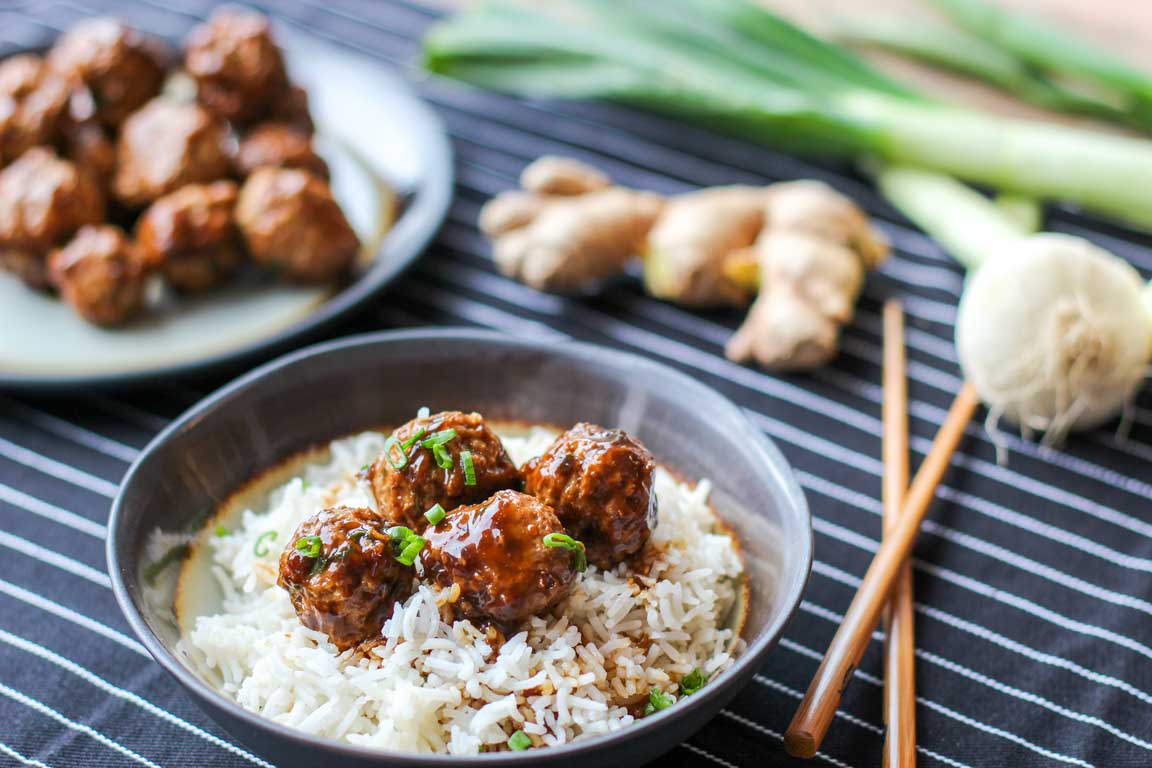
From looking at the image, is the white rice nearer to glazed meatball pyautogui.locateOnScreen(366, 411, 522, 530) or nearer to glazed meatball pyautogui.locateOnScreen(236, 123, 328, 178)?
glazed meatball pyautogui.locateOnScreen(366, 411, 522, 530)

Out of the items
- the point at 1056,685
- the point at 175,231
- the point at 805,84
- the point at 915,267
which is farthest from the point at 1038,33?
the point at 175,231

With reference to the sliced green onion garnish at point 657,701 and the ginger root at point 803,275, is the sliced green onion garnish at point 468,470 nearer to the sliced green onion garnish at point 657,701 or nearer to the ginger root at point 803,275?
the sliced green onion garnish at point 657,701

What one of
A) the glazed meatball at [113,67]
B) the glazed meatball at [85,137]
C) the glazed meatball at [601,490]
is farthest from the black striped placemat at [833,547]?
the glazed meatball at [113,67]

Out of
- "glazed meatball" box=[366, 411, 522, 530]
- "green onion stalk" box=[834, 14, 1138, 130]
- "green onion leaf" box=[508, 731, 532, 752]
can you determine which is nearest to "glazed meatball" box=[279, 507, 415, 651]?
"glazed meatball" box=[366, 411, 522, 530]

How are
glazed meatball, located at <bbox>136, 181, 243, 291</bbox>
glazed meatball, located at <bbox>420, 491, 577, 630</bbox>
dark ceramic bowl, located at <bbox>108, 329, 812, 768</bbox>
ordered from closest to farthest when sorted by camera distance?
1. dark ceramic bowl, located at <bbox>108, 329, 812, 768</bbox>
2. glazed meatball, located at <bbox>420, 491, 577, 630</bbox>
3. glazed meatball, located at <bbox>136, 181, 243, 291</bbox>

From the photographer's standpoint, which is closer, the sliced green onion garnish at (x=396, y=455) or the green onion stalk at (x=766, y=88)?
the sliced green onion garnish at (x=396, y=455)

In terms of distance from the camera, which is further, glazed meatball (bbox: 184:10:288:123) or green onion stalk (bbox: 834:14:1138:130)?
green onion stalk (bbox: 834:14:1138:130)
